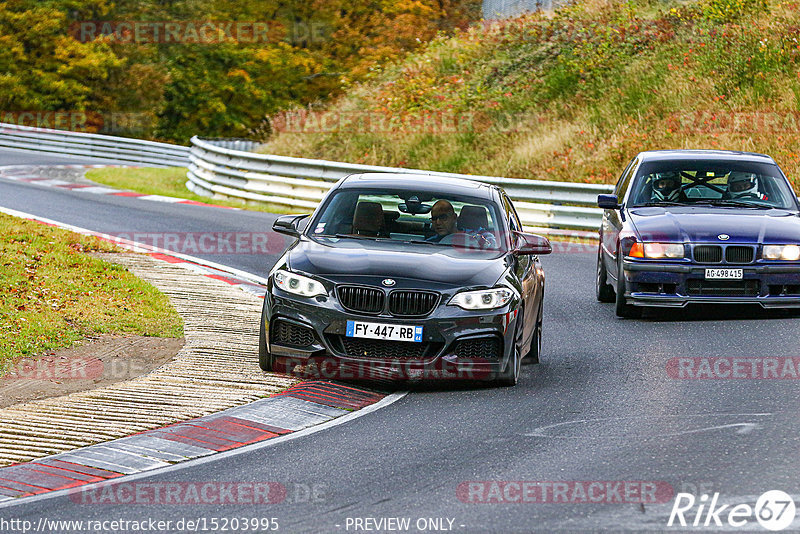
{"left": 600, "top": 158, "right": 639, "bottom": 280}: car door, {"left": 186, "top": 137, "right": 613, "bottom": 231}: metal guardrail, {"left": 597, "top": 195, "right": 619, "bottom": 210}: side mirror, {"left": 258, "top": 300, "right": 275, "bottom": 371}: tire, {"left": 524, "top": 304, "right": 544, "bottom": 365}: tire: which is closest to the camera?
{"left": 258, "top": 300, "right": 275, "bottom": 371}: tire

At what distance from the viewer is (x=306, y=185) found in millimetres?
24594

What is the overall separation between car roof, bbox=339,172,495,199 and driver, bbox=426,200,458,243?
18cm

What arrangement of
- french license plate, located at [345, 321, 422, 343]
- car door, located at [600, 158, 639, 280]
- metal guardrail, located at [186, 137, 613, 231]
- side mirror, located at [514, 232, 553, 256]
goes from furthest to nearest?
metal guardrail, located at [186, 137, 613, 231]
car door, located at [600, 158, 639, 280]
side mirror, located at [514, 232, 553, 256]
french license plate, located at [345, 321, 422, 343]

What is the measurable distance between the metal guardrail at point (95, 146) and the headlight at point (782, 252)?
29016 mm

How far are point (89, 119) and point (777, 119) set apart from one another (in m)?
35.8

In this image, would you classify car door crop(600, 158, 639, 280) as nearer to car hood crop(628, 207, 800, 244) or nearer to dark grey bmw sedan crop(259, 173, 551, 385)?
car hood crop(628, 207, 800, 244)

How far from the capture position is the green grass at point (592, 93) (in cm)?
2669

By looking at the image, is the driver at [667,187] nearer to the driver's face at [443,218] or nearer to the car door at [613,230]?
the car door at [613,230]

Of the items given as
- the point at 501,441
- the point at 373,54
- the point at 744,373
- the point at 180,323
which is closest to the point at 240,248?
the point at 180,323

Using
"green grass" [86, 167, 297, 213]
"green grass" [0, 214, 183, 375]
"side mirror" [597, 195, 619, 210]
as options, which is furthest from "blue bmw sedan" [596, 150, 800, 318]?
"green grass" [86, 167, 297, 213]

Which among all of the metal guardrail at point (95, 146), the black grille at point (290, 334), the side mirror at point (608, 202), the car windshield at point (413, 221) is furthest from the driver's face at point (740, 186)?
the metal guardrail at point (95, 146)

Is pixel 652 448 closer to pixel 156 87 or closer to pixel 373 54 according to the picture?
pixel 373 54

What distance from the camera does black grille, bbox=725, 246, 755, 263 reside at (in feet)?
40.7

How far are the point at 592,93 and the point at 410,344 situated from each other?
22.0 metres
